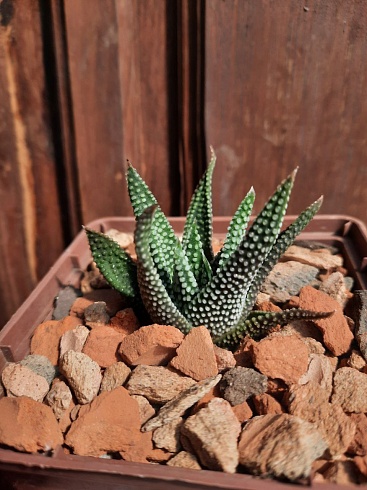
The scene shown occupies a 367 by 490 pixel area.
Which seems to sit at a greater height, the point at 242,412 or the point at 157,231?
the point at 157,231

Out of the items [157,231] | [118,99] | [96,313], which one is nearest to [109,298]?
[96,313]

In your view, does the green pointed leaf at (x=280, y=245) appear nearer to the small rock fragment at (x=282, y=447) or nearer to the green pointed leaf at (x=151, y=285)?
the green pointed leaf at (x=151, y=285)

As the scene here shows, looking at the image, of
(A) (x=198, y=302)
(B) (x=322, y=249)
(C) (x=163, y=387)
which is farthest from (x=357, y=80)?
(C) (x=163, y=387)

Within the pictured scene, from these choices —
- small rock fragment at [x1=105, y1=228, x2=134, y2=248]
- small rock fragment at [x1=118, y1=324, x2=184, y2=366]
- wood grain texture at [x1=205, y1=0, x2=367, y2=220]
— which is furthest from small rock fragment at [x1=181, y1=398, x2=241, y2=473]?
wood grain texture at [x1=205, y1=0, x2=367, y2=220]

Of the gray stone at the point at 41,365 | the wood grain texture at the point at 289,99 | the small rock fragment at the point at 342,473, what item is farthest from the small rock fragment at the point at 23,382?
the wood grain texture at the point at 289,99

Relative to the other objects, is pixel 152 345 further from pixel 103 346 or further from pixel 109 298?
pixel 109 298

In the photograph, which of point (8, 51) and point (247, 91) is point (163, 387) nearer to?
point (247, 91)

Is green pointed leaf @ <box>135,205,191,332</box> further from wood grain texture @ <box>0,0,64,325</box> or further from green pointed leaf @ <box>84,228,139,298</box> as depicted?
wood grain texture @ <box>0,0,64,325</box>
